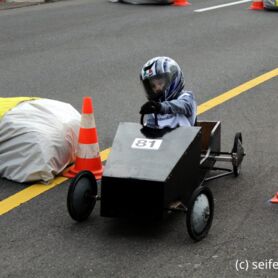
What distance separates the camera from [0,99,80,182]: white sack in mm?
6391

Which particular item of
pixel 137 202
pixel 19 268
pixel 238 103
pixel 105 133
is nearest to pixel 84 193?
pixel 137 202

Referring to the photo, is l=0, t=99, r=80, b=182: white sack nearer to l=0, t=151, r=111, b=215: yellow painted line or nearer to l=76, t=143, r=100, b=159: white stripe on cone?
l=0, t=151, r=111, b=215: yellow painted line

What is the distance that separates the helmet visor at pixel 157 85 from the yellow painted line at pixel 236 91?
2.84 metres

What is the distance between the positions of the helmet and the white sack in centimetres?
107

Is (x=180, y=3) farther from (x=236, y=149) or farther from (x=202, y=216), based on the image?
(x=202, y=216)

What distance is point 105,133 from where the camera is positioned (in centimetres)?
789

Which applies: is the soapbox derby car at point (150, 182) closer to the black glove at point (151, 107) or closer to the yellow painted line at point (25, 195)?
the black glove at point (151, 107)

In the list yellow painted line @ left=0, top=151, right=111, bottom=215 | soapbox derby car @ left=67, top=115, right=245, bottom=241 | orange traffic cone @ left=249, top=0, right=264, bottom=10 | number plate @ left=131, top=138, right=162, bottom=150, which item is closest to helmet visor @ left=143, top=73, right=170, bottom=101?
soapbox derby car @ left=67, top=115, right=245, bottom=241

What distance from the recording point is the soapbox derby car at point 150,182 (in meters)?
5.12

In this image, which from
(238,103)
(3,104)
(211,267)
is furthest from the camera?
(238,103)

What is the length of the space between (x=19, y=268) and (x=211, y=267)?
4.01 ft

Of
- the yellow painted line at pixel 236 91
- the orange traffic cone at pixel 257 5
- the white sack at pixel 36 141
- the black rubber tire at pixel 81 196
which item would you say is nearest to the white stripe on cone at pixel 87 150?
the white sack at pixel 36 141

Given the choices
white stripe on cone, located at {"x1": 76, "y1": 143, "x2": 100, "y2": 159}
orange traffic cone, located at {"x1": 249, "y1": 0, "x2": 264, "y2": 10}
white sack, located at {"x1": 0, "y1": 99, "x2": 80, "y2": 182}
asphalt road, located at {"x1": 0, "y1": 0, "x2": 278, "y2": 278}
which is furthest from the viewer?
orange traffic cone, located at {"x1": 249, "y1": 0, "x2": 264, "y2": 10}

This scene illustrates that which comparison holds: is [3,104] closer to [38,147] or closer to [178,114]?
[38,147]
